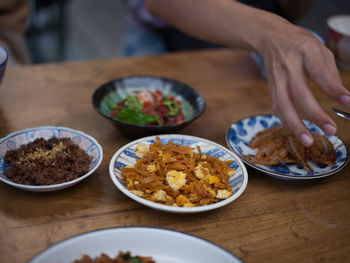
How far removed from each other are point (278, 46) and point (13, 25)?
1.73m

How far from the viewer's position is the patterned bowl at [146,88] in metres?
1.28

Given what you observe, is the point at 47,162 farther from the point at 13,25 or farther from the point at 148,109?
the point at 13,25

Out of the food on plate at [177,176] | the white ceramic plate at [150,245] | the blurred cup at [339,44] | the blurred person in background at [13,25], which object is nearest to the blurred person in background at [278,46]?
the food on plate at [177,176]

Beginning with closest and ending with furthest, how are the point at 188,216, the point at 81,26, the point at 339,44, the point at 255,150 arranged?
1. the point at 188,216
2. the point at 255,150
3. the point at 339,44
4. the point at 81,26

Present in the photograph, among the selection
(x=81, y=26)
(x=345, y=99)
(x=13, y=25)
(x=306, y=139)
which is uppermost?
(x=345, y=99)

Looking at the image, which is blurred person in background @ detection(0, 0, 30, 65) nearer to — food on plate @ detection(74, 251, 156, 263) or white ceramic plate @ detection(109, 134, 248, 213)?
white ceramic plate @ detection(109, 134, 248, 213)

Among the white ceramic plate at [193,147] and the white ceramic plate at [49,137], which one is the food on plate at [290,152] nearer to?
the white ceramic plate at [193,147]

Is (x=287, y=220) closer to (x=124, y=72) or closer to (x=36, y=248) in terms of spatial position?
(x=36, y=248)

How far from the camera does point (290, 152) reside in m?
1.27

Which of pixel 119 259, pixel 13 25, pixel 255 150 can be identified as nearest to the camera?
pixel 119 259

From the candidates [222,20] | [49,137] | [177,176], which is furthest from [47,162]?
[222,20]

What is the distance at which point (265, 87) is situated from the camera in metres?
1.90

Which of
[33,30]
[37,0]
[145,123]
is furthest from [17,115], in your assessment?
[33,30]

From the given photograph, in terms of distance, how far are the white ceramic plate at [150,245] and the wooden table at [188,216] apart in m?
0.13
